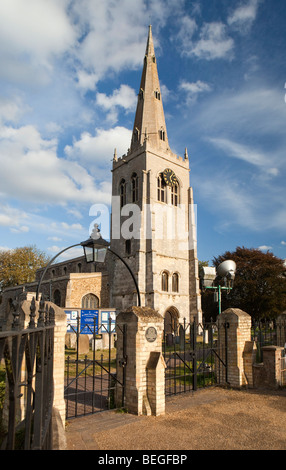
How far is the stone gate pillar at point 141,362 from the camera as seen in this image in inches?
273

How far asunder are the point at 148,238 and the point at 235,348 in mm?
22643

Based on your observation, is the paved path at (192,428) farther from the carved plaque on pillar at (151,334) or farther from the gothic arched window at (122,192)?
the gothic arched window at (122,192)

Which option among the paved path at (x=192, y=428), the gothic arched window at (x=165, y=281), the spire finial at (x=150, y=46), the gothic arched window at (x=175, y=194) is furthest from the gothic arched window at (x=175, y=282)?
the spire finial at (x=150, y=46)

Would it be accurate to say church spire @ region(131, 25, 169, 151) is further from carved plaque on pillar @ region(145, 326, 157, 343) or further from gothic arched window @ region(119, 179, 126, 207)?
carved plaque on pillar @ region(145, 326, 157, 343)

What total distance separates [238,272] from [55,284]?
62.4 ft

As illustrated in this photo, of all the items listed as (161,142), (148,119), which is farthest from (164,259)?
(148,119)

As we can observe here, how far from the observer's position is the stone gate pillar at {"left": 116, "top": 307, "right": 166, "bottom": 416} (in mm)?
6934

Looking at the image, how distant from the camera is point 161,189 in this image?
115 ft

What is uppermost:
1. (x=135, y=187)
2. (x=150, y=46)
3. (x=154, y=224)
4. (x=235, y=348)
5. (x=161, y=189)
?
(x=150, y=46)

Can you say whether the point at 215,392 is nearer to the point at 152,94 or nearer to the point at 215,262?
the point at 215,262

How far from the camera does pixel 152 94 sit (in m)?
39.4

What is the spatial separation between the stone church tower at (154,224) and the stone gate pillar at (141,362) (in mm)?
22687

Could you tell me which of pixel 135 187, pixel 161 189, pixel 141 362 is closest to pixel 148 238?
pixel 161 189

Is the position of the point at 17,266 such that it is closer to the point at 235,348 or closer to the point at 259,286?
the point at 259,286
